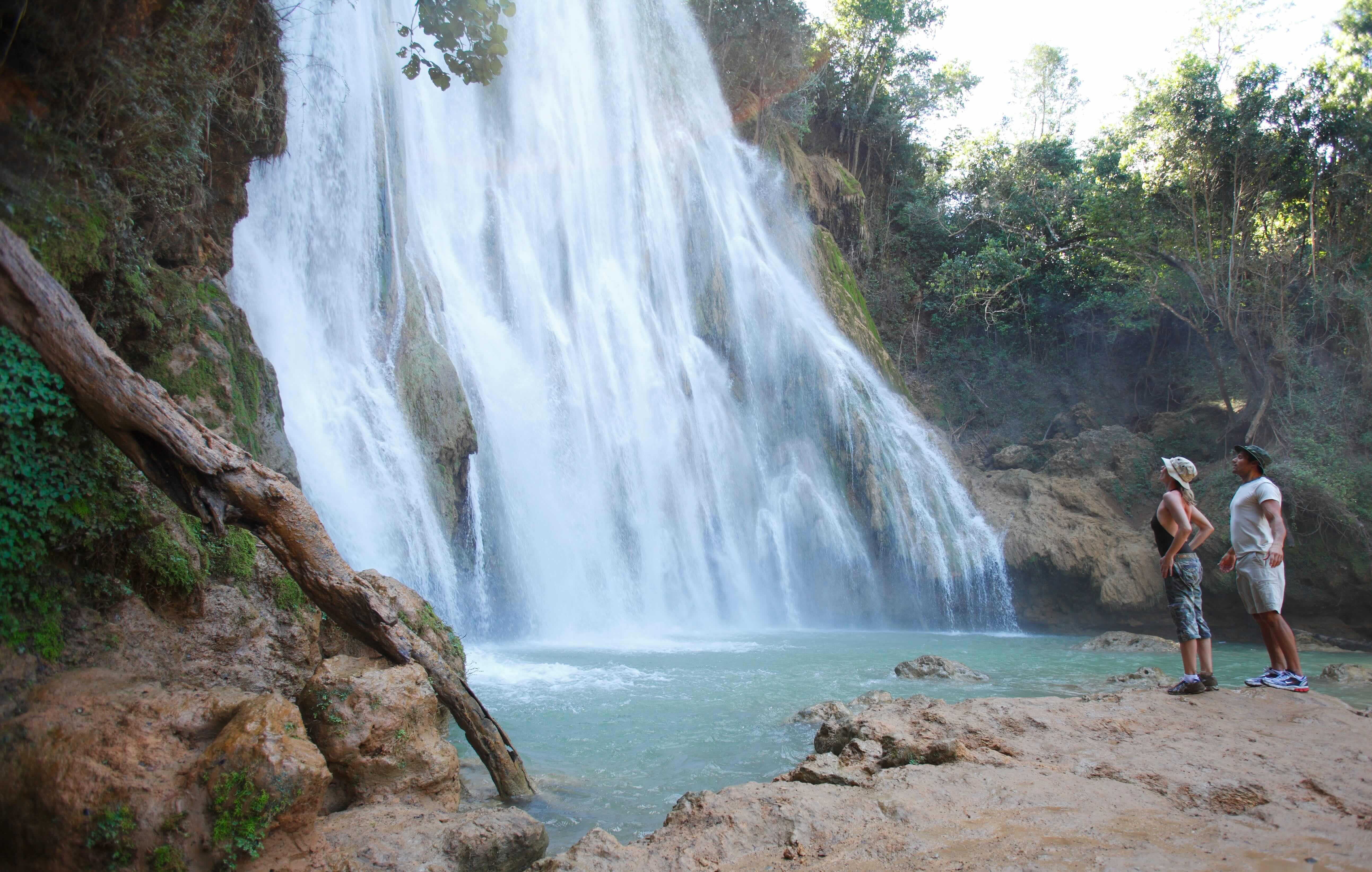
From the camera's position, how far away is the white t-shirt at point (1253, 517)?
5148mm

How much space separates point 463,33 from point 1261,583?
6.76m

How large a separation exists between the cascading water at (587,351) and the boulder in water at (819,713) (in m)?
5.16

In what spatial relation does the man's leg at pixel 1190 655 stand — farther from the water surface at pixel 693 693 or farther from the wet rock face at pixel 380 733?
the wet rock face at pixel 380 733

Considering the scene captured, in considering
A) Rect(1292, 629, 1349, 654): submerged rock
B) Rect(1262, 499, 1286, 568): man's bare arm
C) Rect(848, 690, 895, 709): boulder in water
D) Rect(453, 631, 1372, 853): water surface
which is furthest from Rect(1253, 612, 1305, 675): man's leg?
Rect(1292, 629, 1349, 654): submerged rock

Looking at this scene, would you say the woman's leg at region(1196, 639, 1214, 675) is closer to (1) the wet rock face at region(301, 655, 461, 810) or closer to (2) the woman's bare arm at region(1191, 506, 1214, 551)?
(2) the woman's bare arm at region(1191, 506, 1214, 551)

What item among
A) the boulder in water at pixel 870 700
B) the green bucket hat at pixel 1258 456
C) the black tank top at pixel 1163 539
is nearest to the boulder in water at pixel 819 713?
the boulder in water at pixel 870 700

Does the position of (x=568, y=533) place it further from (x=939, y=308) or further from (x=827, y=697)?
(x=939, y=308)

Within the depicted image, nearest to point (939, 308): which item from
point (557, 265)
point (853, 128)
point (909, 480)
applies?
point (853, 128)

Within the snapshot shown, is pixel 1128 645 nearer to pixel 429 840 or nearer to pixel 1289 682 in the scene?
pixel 1289 682

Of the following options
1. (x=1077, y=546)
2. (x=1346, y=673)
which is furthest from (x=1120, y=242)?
(x=1346, y=673)

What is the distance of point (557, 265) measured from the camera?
15.8m

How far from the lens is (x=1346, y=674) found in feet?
27.3

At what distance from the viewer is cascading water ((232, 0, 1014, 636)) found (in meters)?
10.6

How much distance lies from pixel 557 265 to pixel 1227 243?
45.7 ft
